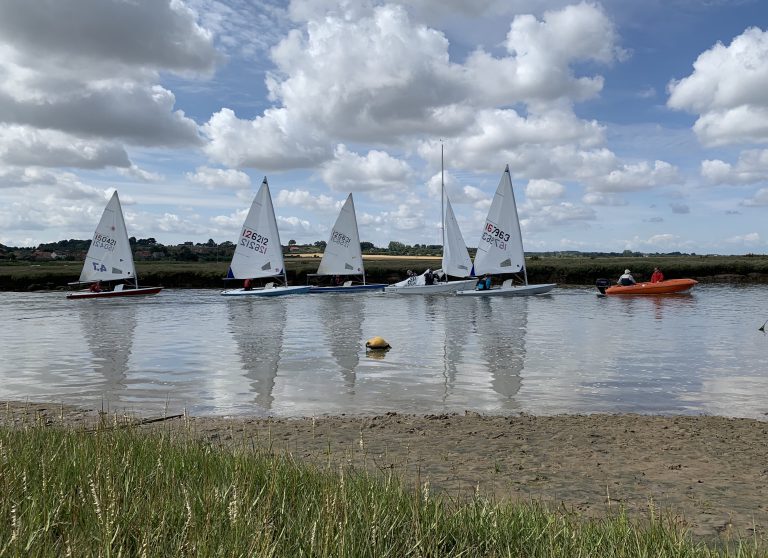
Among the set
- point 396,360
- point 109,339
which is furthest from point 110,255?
point 396,360

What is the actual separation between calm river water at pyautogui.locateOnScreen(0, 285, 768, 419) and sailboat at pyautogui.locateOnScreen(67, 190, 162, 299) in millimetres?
11509

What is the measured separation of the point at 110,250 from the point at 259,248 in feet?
38.5

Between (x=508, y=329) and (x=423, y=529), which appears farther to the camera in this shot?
(x=508, y=329)

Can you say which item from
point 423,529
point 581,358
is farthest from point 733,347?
point 423,529

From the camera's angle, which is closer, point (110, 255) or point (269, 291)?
point (269, 291)

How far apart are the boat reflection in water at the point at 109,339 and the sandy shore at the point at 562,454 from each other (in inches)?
116

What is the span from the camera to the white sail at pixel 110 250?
4947 cm

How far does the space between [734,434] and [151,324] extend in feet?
89.9

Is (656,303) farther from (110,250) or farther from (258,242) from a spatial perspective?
(110,250)

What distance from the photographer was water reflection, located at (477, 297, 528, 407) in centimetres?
1582

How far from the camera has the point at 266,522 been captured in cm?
445

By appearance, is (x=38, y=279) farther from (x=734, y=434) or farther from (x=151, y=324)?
(x=734, y=434)

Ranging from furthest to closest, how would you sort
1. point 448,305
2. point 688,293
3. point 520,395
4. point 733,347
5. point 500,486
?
point 688,293, point 448,305, point 733,347, point 520,395, point 500,486

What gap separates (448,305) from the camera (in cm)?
4266
